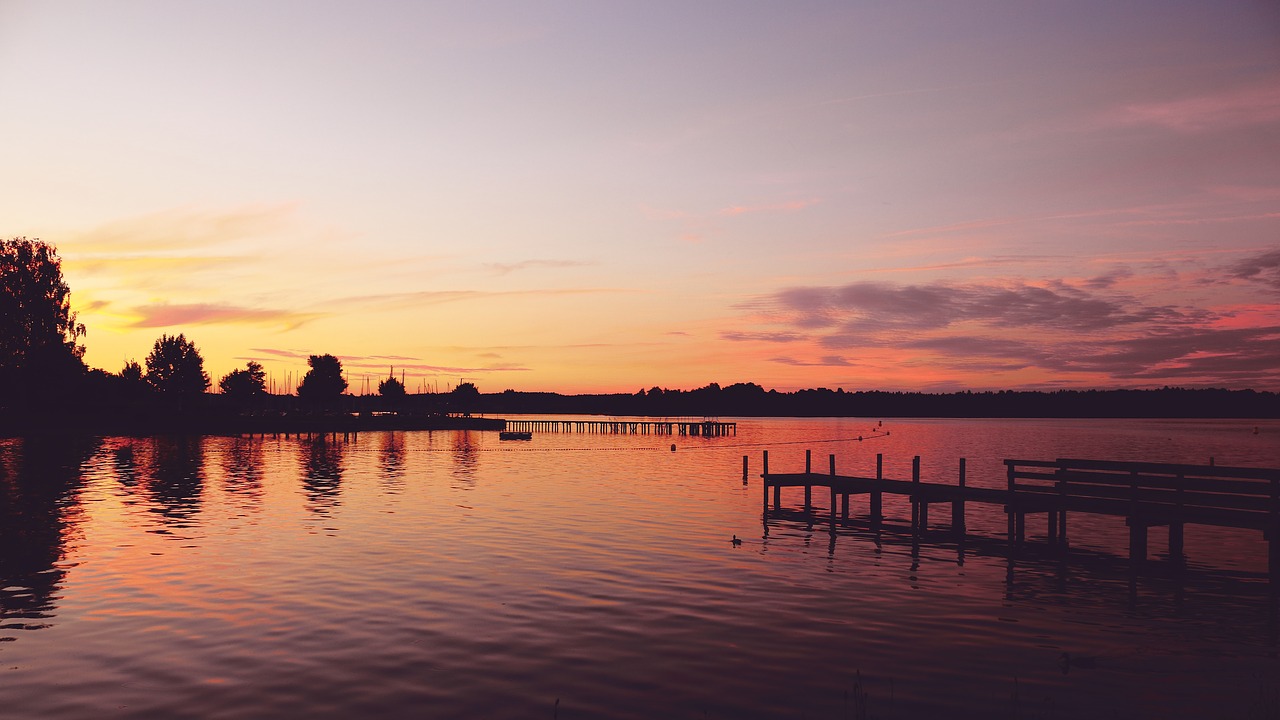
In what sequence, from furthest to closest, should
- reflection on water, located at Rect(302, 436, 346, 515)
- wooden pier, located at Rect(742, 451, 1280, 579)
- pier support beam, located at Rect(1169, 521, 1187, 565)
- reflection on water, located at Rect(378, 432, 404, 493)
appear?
1. reflection on water, located at Rect(378, 432, 404, 493)
2. reflection on water, located at Rect(302, 436, 346, 515)
3. pier support beam, located at Rect(1169, 521, 1187, 565)
4. wooden pier, located at Rect(742, 451, 1280, 579)

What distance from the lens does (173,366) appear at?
17100 centimetres

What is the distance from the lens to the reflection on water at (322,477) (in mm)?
41344

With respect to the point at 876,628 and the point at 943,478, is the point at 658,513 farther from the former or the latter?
the point at 943,478

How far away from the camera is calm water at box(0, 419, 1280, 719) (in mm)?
13422

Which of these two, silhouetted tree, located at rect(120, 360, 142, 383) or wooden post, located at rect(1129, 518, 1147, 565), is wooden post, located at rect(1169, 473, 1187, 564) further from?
silhouetted tree, located at rect(120, 360, 142, 383)

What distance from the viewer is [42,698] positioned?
1288cm

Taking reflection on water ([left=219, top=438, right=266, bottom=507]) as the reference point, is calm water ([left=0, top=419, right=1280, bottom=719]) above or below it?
above

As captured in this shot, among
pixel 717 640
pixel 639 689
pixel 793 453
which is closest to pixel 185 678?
pixel 639 689

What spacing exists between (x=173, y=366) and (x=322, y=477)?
134358 mm

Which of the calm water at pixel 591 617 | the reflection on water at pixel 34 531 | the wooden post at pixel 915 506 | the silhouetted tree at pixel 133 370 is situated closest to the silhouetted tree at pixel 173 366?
the silhouetted tree at pixel 133 370

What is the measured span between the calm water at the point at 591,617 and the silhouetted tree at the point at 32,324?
60235 mm

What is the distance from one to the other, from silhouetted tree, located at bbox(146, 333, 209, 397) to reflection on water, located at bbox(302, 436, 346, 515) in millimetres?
87940

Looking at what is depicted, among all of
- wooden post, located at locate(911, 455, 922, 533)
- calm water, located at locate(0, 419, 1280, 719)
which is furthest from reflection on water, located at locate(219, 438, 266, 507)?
wooden post, located at locate(911, 455, 922, 533)

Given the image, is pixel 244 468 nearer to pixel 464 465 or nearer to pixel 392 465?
pixel 392 465
